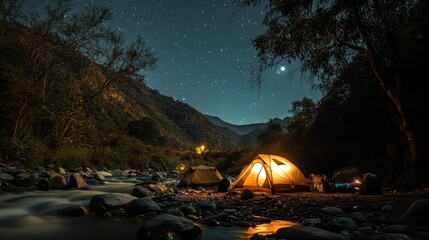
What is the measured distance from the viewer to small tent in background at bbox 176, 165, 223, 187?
Answer: 53.5 ft

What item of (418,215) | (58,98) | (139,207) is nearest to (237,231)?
(139,207)

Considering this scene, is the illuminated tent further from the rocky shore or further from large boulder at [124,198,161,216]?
large boulder at [124,198,161,216]

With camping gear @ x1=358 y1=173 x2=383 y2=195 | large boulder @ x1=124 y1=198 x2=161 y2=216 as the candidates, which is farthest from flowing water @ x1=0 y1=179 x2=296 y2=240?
camping gear @ x1=358 y1=173 x2=383 y2=195

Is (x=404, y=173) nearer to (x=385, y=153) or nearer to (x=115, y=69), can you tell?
(x=385, y=153)

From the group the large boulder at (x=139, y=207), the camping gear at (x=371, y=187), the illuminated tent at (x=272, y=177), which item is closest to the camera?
the large boulder at (x=139, y=207)

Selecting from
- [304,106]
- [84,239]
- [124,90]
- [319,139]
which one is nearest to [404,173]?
[319,139]

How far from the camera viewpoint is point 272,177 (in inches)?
519

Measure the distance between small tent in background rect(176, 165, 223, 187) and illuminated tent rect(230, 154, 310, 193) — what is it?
2.84 meters

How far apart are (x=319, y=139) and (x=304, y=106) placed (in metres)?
18.5

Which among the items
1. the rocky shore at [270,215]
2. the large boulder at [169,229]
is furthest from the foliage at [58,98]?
the large boulder at [169,229]

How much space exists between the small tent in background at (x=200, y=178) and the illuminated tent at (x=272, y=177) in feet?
9.33

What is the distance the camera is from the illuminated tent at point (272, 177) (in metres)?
13.1

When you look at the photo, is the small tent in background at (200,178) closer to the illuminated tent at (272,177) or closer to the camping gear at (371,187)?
the illuminated tent at (272,177)

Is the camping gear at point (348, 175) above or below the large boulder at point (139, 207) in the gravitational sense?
above
